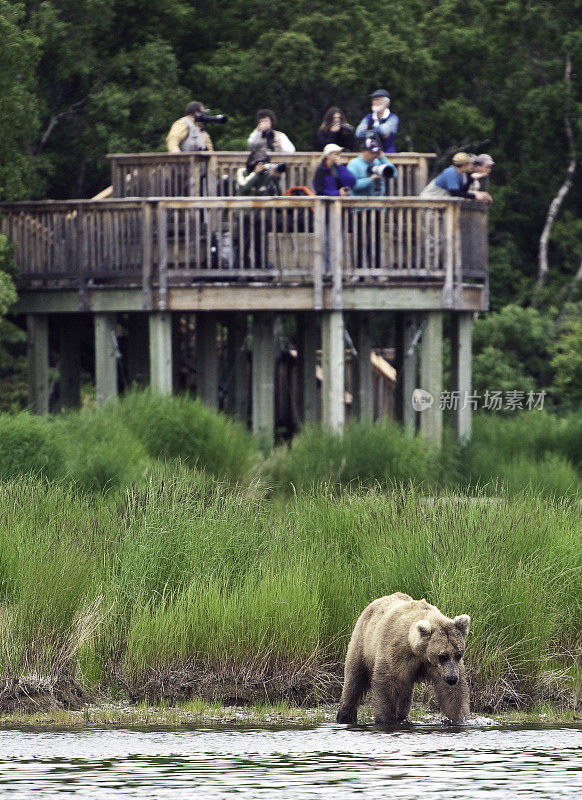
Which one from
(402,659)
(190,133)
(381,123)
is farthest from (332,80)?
(402,659)

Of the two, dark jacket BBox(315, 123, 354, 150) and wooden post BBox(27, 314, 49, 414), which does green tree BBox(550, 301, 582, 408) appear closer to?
dark jacket BBox(315, 123, 354, 150)

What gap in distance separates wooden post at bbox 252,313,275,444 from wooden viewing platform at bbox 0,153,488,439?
0.7 inches

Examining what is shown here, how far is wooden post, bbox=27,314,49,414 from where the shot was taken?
2392cm

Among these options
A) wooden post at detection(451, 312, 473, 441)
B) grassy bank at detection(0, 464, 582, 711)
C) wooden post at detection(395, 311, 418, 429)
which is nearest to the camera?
grassy bank at detection(0, 464, 582, 711)

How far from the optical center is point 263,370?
2286 centimetres

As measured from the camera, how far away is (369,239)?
22031 mm

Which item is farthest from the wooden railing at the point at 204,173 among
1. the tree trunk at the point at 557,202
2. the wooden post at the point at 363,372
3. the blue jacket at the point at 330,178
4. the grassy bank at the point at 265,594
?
the grassy bank at the point at 265,594

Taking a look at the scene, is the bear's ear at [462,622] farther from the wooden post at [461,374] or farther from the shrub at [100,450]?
the wooden post at [461,374]

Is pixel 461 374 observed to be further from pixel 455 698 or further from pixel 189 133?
pixel 455 698

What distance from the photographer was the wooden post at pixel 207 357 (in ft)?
81.0

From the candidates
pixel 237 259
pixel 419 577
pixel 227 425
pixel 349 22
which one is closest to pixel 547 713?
pixel 419 577

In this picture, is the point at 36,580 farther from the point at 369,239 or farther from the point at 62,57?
the point at 62,57

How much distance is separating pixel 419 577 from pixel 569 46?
22.3 metres

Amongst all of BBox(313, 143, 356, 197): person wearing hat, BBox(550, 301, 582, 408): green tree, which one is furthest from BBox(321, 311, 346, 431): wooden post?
BBox(550, 301, 582, 408): green tree
